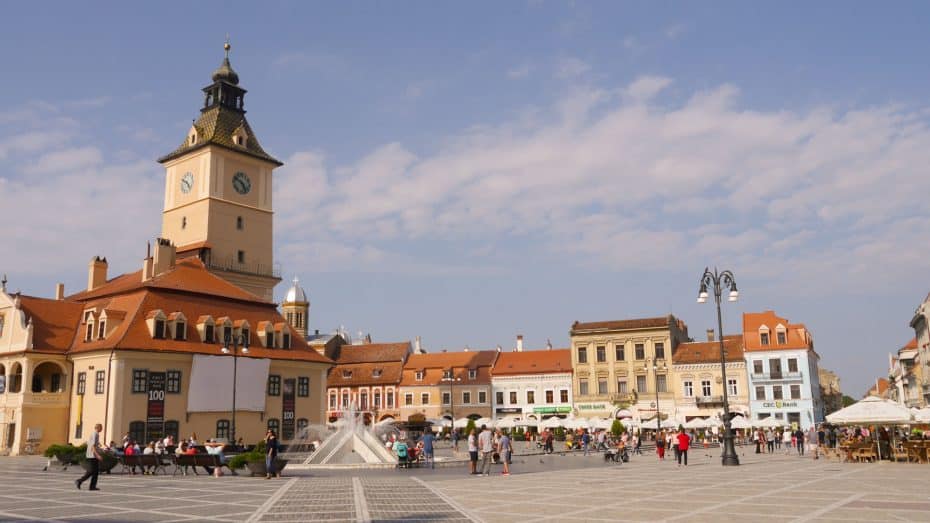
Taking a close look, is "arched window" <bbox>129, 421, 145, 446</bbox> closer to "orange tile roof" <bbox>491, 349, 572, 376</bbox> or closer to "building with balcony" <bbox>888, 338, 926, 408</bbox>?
"orange tile roof" <bbox>491, 349, 572, 376</bbox>

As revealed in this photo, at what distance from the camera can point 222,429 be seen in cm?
4616

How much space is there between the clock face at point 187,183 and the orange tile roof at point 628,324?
1432 inches

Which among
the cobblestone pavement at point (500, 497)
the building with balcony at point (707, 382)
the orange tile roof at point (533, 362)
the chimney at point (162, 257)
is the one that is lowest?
the cobblestone pavement at point (500, 497)

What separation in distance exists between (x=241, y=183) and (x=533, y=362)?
33.2 metres

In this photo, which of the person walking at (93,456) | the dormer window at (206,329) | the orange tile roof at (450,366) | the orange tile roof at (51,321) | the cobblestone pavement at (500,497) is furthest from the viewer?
the orange tile roof at (450,366)

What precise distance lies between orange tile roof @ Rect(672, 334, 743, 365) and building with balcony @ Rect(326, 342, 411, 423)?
2899cm

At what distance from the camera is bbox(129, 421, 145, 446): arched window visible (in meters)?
41.7

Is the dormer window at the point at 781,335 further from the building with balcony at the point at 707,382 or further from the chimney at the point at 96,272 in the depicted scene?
Result: the chimney at the point at 96,272

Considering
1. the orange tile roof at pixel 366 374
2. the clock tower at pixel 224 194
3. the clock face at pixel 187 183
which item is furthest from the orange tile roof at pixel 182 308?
the orange tile roof at pixel 366 374

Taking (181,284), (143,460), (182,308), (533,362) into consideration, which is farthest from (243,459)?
(533,362)

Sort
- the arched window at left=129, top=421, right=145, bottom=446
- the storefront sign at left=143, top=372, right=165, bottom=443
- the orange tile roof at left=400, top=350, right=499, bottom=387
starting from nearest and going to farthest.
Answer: the arched window at left=129, top=421, right=145, bottom=446 < the storefront sign at left=143, top=372, right=165, bottom=443 < the orange tile roof at left=400, top=350, right=499, bottom=387

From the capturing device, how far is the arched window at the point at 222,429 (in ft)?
151

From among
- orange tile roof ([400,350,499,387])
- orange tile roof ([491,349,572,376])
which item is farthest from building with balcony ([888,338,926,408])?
orange tile roof ([400,350,499,387])

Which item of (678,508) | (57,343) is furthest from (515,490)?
(57,343)
